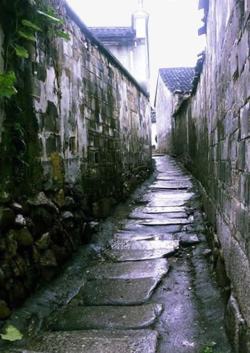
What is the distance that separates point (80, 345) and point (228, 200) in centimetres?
141

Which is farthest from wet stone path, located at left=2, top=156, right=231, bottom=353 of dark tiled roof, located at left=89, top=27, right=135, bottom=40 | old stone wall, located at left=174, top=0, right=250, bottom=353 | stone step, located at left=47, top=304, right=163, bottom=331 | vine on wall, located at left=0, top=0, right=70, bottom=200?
dark tiled roof, located at left=89, top=27, right=135, bottom=40


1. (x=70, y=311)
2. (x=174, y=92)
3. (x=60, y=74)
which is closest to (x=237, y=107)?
(x=70, y=311)

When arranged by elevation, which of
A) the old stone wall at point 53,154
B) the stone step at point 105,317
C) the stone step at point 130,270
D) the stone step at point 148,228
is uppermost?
the old stone wall at point 53,154

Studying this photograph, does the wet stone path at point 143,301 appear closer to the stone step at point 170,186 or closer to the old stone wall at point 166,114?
the stone step at point 170,186

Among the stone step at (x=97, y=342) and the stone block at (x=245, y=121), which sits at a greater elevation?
the stone block at (x=245, y=121)

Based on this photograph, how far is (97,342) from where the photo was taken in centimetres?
229

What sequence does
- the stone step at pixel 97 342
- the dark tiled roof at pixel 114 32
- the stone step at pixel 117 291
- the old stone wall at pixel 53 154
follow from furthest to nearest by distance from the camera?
the dark tiled roof at pixel 114 32 → the stone step at pixel 117 291 → the old stone wall at pixel 53 154 → the stone step at pixel 97 342

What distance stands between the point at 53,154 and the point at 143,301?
159cm

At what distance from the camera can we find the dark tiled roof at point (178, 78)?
16422 mm

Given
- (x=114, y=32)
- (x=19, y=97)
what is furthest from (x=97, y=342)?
(x=114, y=32)

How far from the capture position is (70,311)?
278 cm

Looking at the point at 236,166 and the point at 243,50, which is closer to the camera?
the point at 243,50

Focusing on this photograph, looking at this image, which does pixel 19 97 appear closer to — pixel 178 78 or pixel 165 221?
pixel 165 221

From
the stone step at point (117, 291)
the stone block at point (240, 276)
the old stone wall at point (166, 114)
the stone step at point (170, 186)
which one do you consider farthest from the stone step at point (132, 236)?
the old stone wall at point (166, 114)
